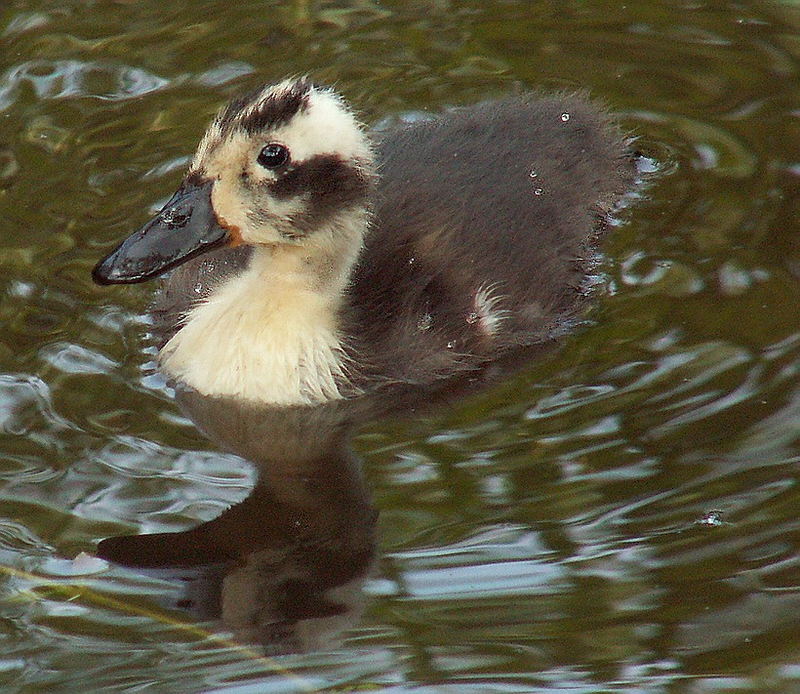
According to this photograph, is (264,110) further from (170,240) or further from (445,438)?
(445,438)

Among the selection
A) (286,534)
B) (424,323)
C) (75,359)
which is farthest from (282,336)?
(286,534)

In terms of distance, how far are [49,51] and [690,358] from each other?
11.7ft

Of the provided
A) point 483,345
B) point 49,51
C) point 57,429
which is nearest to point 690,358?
point 483,345

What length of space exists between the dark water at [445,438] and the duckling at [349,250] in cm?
22

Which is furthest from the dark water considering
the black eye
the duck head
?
the black eye

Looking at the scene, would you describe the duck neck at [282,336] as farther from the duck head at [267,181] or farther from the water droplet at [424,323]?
the water droplet at [424,323]

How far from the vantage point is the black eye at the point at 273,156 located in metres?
5.26

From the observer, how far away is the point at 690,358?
5.31 metres

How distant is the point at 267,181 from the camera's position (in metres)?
5.28

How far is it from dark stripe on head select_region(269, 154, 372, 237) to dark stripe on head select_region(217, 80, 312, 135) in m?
0.17

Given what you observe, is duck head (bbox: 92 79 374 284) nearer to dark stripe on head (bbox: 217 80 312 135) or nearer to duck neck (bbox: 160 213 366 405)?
dark stripe on head (bbox: 217 80 312 135)

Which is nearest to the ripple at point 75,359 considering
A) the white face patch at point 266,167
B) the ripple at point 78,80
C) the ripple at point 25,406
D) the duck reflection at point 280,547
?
the ripple at point 25,406

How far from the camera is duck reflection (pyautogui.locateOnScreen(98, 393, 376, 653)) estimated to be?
13.9ft

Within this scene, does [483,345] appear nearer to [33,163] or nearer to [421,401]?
[421,401]
